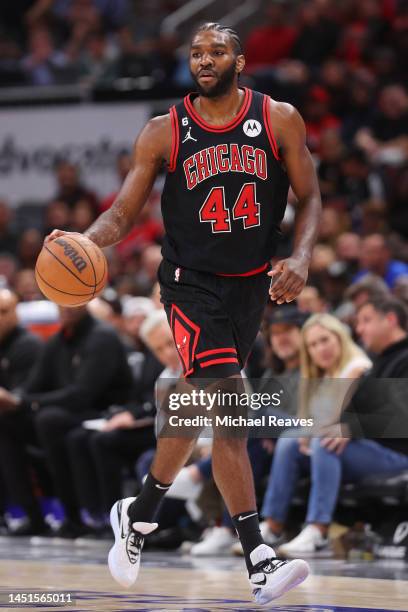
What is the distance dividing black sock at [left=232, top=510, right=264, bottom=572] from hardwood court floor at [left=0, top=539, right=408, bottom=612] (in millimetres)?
232

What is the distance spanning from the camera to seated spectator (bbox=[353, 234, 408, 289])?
32.4 feet

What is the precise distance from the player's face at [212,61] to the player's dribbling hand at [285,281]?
0.82 metres

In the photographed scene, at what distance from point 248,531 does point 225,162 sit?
1507 mm

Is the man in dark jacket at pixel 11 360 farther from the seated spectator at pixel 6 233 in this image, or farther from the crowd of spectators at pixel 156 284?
the seated spectator at pixel 6 233

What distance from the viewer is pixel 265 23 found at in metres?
16.0

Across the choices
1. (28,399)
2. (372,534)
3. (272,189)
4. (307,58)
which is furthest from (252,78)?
(272,189)

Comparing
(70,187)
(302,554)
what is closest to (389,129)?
(70,187)

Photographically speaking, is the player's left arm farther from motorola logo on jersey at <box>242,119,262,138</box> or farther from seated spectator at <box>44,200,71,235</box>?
seated spectator at <box>44,200,71,235</box>

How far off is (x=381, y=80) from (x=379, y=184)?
1.92 metres

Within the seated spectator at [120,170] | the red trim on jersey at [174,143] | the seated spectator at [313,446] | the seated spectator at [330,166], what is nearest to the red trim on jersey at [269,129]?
the red trim on jersey at [174,143]

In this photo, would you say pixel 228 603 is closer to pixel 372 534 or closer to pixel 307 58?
pixel 372 534

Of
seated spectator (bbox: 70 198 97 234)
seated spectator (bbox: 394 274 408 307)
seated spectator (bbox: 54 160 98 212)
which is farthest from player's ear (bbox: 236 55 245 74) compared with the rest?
seated spectator (bbox: 54 160 98 212)

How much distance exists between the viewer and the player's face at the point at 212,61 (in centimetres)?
500

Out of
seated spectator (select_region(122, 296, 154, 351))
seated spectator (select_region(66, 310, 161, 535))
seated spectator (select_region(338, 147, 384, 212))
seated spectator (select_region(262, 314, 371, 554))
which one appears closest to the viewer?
seated spectator (select_region(262, 314, 371, 554))
